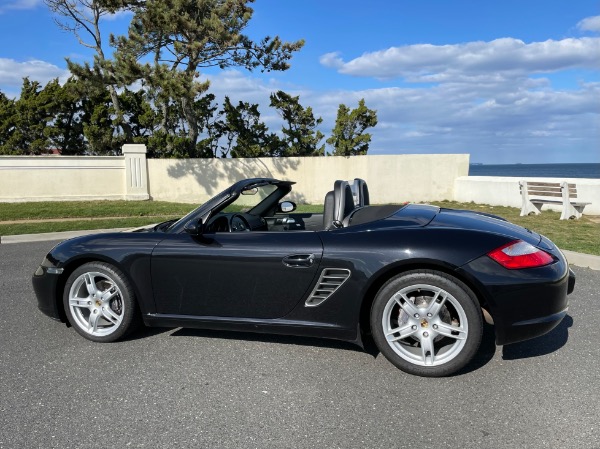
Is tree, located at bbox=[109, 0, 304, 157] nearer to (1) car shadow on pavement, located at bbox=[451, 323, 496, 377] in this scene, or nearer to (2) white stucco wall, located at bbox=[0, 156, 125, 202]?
(2) white stucco wall, located at bbox=[0, 156, 125, 202]

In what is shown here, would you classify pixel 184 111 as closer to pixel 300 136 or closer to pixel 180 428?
pixel 300 136

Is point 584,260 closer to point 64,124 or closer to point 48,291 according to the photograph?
point 48,291

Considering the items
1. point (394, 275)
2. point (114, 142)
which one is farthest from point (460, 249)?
point (114, 142)

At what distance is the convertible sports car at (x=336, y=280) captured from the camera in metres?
3.04

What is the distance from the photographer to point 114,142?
20.9m

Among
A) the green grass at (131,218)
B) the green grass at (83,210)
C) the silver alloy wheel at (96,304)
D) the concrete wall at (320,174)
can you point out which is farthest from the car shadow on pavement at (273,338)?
the concrete wall at (320,174)

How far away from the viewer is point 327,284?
3.28 m

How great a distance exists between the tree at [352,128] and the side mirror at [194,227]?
1951 centimetres

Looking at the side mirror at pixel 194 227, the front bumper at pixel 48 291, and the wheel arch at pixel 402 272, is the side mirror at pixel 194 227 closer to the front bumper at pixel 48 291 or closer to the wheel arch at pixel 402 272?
the front bumper at pixel 48 291

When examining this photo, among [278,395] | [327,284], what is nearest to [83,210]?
[327,284]

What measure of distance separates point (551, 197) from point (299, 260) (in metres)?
9.83

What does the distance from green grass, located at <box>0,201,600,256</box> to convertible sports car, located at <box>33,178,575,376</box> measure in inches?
178

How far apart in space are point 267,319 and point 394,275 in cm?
94

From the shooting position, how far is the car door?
3.34 metres
